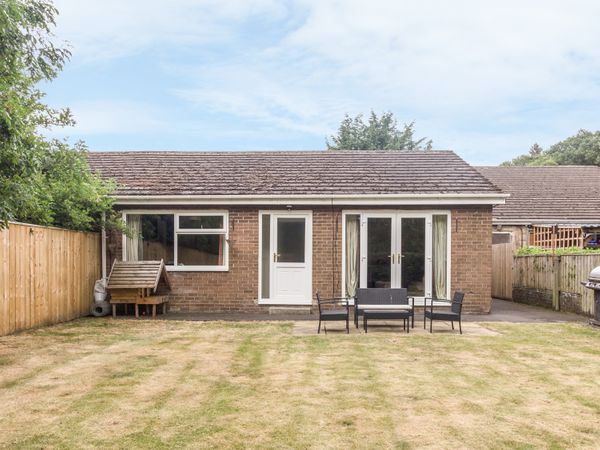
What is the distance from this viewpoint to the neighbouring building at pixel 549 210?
65.0 ft

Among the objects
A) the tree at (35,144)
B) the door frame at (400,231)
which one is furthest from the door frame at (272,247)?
the tree at (35,144)

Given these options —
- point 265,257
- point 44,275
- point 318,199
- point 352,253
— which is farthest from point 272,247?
point 44,275

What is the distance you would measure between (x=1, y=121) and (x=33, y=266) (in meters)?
4.16

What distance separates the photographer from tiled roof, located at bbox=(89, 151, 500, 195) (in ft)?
44.4

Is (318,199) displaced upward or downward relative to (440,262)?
upward

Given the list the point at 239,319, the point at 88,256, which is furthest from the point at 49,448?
the point at 88,256

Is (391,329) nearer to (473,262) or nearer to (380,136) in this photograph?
(473,262)

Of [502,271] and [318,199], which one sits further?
[502,271]

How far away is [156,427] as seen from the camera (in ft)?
15.6

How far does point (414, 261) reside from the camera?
13.2 m

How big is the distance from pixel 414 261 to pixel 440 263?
58 cm

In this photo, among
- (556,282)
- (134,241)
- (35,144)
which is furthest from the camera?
(556,282)

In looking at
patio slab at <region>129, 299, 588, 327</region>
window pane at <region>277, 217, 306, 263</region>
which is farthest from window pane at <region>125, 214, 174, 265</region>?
window pane at <region>277, 217, 306, 263</region>

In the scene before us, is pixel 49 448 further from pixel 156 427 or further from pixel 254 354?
pixel 254 354
